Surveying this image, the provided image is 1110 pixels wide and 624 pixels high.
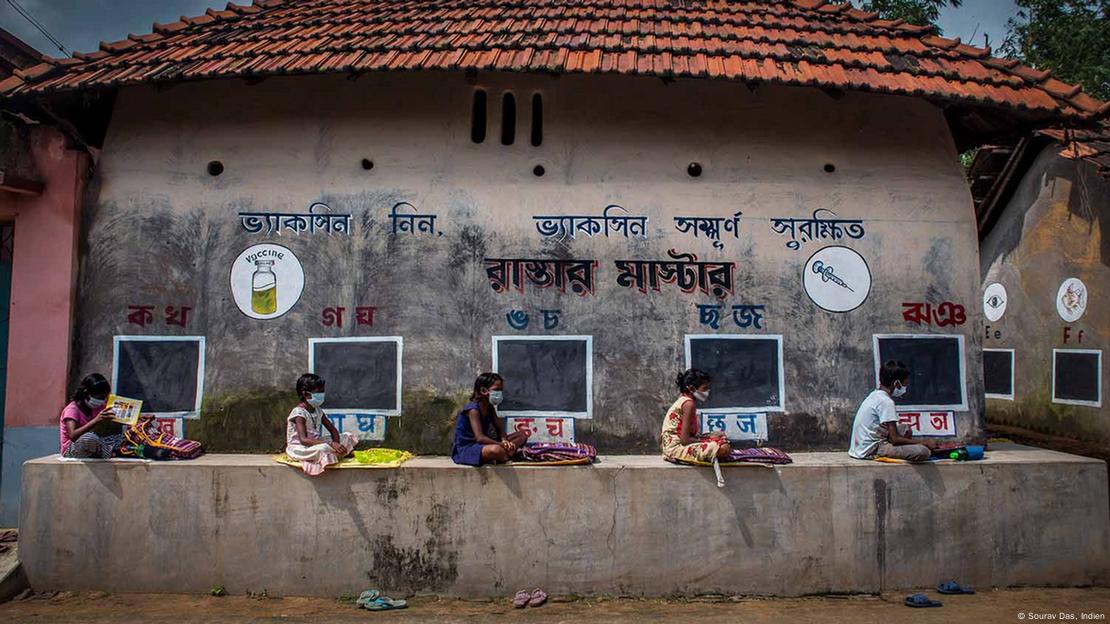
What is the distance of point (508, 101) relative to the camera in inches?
252

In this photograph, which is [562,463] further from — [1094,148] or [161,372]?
[1094,148]

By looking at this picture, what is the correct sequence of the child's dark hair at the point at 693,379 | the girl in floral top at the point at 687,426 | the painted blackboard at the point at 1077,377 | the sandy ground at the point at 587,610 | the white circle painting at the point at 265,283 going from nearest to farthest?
the sandy ground at the point at 587,610 → the girl in floral top at the point at 687,426 → the child's dark hair at the point at 693,379 → the white circle painting at the point at 265,283 → the painted blackboard at the point at 1077,377

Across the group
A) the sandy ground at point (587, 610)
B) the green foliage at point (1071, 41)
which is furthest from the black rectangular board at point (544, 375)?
the green foliage at point (1071, 41)

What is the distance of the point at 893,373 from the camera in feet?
→ 18.8

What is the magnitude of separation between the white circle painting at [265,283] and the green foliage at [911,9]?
12.1 m

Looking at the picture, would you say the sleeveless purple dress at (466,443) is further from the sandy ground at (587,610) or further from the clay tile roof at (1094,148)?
the clay tile roof at (1094,148)

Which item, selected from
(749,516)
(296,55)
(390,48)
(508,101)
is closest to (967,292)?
(749,516)

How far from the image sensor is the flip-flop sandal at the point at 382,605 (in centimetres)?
516

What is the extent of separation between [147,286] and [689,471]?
5.08m

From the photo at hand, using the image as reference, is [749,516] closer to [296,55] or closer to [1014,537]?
[1014,537]

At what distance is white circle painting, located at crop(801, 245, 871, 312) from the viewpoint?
6.28m

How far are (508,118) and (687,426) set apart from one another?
128 inches

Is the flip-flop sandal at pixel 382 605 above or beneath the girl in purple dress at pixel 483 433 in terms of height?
beneath

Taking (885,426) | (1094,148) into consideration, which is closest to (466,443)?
(885,426)
